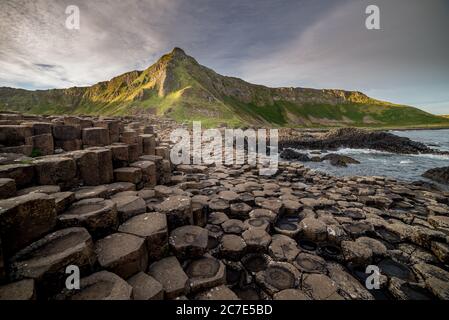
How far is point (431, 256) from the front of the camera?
12.8 ft

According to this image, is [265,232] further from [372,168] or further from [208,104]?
[208,104]

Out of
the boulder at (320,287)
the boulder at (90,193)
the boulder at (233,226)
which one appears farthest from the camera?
the boulder at (233,226)

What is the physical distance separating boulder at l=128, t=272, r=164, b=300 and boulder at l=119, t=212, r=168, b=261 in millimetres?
459

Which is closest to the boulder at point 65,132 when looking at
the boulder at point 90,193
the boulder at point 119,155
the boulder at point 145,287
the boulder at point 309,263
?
the boulder at point 119,155

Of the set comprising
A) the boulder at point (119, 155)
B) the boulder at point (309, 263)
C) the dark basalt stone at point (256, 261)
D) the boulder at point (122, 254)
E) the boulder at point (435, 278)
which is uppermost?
the boulder at point (119, 155)

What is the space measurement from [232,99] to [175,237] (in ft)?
299

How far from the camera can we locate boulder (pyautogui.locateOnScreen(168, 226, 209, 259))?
10.7ft

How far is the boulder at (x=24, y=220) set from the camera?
2117 millimetres

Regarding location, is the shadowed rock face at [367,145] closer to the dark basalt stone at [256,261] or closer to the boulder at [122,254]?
the dark basalt stone at [256,261]

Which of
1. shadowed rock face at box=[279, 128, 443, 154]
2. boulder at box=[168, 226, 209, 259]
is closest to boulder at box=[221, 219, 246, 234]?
boulder at box=[168, 226, 209, 259]

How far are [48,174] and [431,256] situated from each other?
7.74 meters

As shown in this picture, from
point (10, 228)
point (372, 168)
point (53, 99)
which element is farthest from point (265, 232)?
point (53, 99)

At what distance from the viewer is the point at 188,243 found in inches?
131

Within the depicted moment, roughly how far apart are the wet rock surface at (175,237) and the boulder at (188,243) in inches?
0.7
